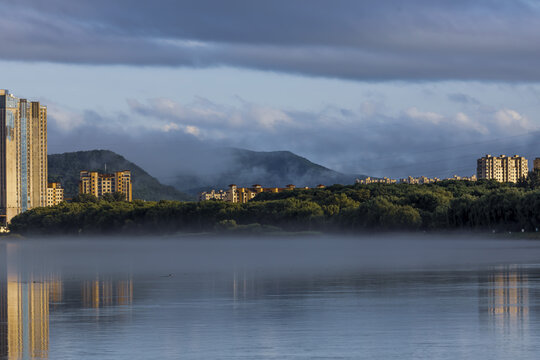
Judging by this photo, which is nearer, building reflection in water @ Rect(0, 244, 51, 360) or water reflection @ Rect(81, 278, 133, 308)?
building reflection in water @ Rect(0, 244, 51, 360)

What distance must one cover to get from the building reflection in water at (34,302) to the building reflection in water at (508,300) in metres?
10.1

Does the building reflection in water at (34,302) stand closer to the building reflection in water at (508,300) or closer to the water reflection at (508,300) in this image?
the water reflection at (508,300)

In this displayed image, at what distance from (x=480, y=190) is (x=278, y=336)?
182m

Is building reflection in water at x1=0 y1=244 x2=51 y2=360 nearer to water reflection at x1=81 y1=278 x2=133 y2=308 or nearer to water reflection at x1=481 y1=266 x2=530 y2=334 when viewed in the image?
water reflection at x1=81 y1=278 x2=133 y2=308

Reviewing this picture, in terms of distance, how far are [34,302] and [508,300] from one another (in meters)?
14.0

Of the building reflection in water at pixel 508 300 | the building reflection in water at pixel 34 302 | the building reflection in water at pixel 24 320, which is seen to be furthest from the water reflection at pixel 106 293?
the building reflection in water at pixel 508 300

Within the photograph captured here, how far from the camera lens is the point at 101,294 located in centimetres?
3134

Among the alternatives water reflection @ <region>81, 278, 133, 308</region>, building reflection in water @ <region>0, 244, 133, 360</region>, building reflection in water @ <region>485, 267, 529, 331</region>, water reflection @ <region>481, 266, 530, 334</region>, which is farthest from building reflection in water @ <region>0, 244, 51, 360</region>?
building reflection in water @ <region>485, 267, 529, 331</region>

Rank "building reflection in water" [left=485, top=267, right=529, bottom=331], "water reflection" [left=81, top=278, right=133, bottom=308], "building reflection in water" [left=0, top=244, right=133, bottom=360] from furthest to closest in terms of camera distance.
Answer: "water reflection" [left=81, top=278, right=133, bottom=308], "building reflection in water" [left=485, top=267, right=529, bottom=331], "building reflection in water" [left=0, top=244, right=133, bottom=360]

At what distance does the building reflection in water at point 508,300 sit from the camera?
21.4m

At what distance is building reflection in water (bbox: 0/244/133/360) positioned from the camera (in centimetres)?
1820

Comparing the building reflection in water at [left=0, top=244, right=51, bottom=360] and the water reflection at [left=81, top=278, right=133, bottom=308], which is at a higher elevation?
the building reflection in water at [left=0, top=244, right=51, bottom=360]

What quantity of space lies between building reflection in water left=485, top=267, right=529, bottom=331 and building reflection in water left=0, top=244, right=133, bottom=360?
10.1 metres

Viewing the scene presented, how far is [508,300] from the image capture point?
2659 cm
